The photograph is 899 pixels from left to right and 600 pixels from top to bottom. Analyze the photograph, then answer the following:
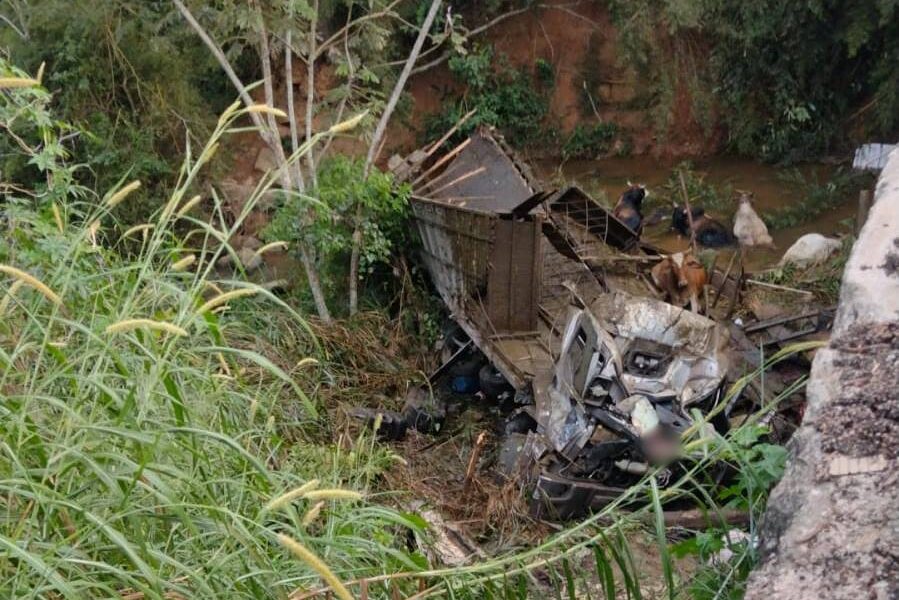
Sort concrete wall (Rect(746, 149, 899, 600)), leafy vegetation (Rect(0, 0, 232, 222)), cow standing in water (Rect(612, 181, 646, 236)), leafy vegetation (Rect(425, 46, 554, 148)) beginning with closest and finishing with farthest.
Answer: concrete wall (Rect(746, 149, 899, 600)) < leafy vegetation (Rect(0, 0, 232, 222)) < cow standing in water (Rect(612, 181, 646, 236)) < leafy vegetation (Rect(425, 46, 554, 148))

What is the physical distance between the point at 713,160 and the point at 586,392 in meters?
9.55

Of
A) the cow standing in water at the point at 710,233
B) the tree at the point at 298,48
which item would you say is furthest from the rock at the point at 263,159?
the cow standing in water at the point at 710,233

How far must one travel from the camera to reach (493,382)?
774cm

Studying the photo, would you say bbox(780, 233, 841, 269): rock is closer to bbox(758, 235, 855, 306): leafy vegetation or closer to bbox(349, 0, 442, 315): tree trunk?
bbox(758, 235, 855, 306): leafy vegetation

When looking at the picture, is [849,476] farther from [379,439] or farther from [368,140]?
[368,140]

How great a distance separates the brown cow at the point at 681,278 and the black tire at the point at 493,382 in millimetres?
1621

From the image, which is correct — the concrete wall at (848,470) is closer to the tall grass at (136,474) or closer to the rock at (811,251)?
the tall grass at (136,474)

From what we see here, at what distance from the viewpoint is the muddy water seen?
39.3 ft

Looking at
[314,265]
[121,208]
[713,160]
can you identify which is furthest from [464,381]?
[713,160]

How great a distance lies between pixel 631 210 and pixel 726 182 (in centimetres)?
325

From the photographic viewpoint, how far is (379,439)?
7.17 metres

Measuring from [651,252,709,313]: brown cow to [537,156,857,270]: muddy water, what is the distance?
10.8 ft

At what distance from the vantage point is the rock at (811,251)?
32.8 feet

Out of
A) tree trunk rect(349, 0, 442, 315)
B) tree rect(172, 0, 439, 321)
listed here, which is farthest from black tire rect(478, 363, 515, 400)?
tree rect(172, 0, 439, 321)
